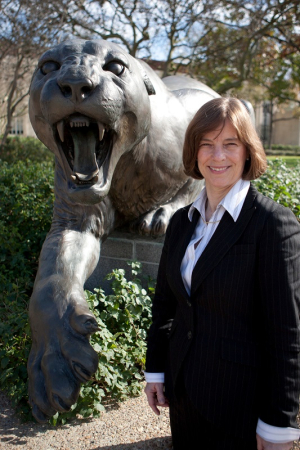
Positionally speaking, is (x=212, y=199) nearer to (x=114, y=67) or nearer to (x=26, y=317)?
Result: (x=114, y=67)

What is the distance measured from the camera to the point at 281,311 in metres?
1.47

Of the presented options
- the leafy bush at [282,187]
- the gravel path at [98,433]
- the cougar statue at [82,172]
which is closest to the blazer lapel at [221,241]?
the cougar statue at [82,172]

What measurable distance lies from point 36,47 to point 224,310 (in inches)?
438

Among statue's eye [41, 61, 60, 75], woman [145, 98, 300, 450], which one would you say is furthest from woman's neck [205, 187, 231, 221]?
statue's eye [41, 61, 60, 75]

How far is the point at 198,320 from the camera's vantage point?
1658 mm

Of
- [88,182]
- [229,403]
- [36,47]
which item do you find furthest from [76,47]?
[36,47]

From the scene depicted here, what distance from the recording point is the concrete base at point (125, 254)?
11.9ft

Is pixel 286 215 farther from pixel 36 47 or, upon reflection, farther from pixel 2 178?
pixel 36 47

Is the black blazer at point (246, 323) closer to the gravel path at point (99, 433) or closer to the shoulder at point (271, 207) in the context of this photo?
the shoulder at point (271, 207)

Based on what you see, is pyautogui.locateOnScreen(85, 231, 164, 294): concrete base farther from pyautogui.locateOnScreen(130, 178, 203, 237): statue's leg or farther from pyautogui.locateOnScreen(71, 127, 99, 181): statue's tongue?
pyautogui.locateOnScreen(71, 127, 99, 181): statue's tongue

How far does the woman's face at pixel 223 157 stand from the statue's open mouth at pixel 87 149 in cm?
67

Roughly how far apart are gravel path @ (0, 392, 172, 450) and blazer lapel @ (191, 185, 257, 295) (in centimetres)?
117

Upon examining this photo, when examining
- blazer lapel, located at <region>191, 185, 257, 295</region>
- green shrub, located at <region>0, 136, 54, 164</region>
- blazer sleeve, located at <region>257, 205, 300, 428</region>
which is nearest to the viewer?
blazer sleeve, located at <region>257, 205, 300, 428</region>

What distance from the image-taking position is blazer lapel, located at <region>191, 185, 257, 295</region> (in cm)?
157
